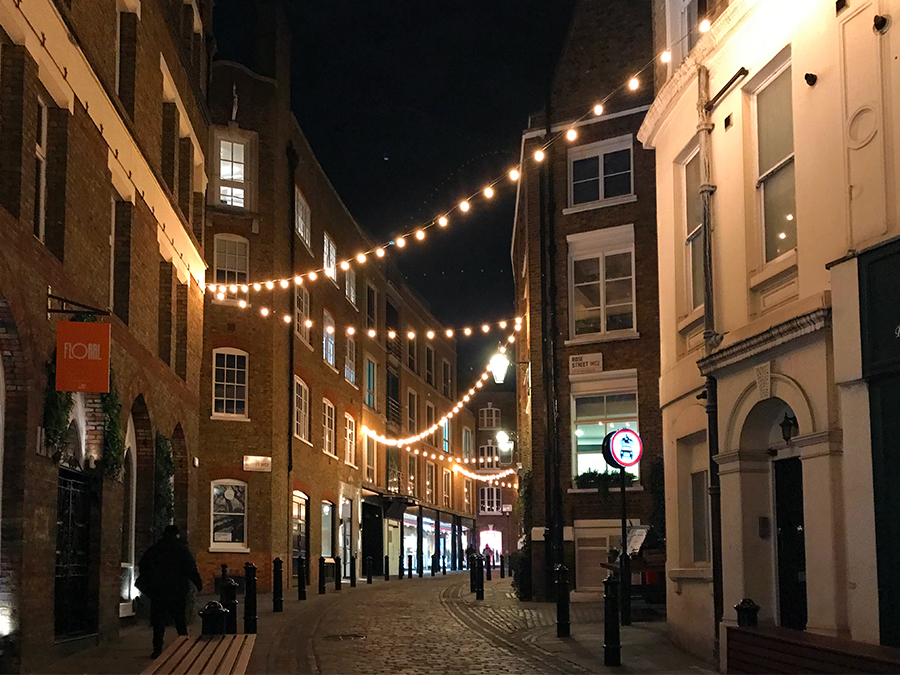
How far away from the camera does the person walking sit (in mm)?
12828

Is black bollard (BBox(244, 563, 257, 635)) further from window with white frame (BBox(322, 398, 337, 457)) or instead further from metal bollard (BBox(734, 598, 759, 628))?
window with white frame (BBox(322, 398, 337, 457))

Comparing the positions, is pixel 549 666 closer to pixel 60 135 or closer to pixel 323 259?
pixel 60 135

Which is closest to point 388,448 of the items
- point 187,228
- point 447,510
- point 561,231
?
point 447,510

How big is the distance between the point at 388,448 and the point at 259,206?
18494 millimetres

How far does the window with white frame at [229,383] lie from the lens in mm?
27594

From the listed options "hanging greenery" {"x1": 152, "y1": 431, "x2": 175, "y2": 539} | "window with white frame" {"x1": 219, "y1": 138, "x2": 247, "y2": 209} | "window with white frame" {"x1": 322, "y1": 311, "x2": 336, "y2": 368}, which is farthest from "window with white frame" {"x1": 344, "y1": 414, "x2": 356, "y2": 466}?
"hanging greenery" {"x1": 152, "y1": 431, "x2": 175, "y2": 539}

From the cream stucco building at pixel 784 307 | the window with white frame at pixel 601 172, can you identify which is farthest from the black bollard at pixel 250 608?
the window with white frame at pixel 601 172

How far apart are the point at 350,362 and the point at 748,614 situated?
96.2ft

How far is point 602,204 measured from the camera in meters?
24.4

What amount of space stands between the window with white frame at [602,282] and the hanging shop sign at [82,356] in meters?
14.4

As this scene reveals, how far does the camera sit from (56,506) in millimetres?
12023

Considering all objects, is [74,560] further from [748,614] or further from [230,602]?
[748,614]

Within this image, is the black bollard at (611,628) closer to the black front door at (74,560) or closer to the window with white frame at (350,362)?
the black front door at (74,560)

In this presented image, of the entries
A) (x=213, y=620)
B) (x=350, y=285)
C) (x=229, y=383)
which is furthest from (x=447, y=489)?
(x=213, y=620)
